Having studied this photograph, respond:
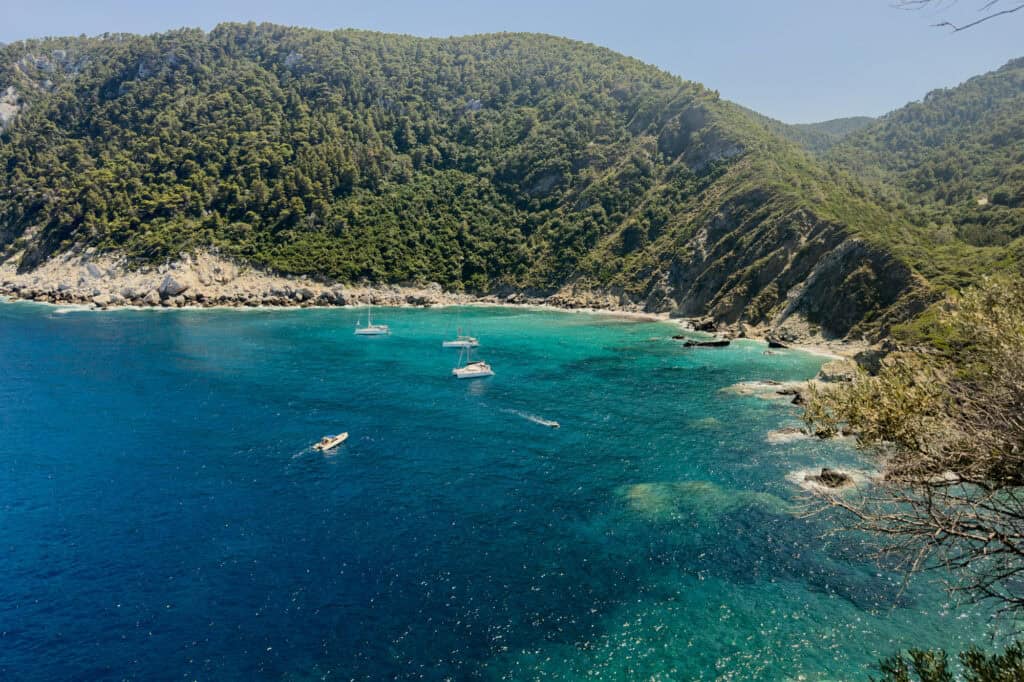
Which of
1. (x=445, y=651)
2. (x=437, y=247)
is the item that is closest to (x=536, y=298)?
(x=437, y=247)

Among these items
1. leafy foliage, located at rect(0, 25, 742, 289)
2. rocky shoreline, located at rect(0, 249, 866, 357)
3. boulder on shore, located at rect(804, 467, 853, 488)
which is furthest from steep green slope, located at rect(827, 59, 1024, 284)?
rocky shoreline, located at rect(0, 249, 866, 357)

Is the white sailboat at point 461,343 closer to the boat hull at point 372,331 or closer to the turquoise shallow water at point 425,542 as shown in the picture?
the boat hull at point 372,331

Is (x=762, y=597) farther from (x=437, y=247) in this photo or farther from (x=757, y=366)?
(x=437, y=247)

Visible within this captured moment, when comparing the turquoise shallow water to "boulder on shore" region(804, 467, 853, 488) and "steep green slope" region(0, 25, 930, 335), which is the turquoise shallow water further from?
"steep green slope" region(0, 25, 930, 335)

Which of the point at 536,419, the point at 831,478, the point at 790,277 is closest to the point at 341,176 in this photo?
the point at 790,277

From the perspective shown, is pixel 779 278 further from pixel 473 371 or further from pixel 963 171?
pixel 963 171
